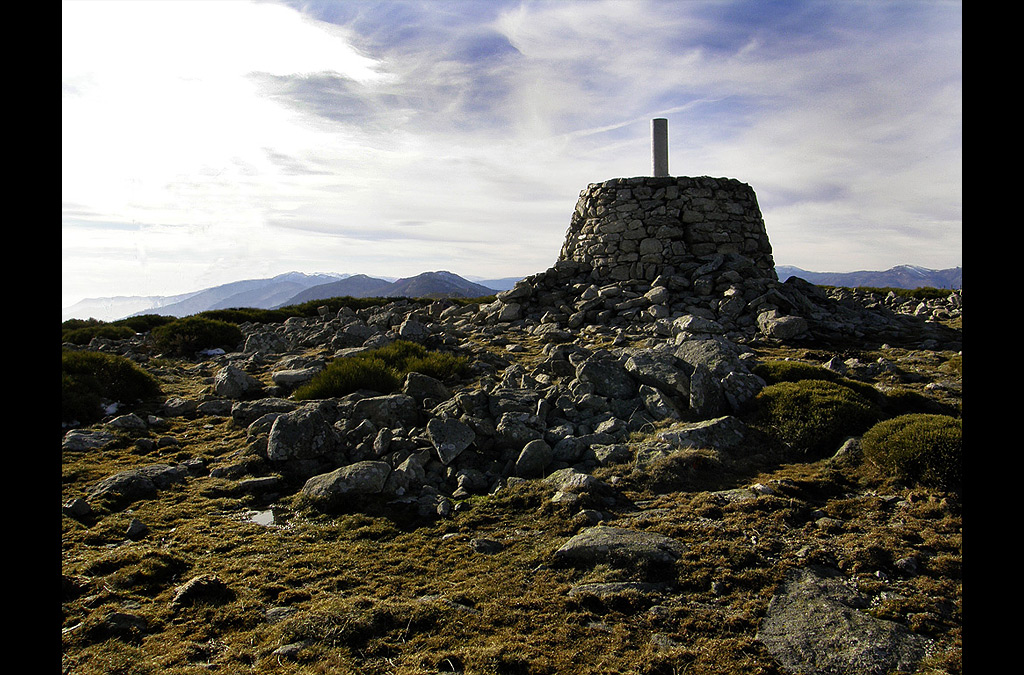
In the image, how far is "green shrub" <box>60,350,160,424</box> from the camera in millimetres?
10016

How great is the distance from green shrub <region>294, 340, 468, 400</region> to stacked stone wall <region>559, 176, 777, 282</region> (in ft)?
28.4

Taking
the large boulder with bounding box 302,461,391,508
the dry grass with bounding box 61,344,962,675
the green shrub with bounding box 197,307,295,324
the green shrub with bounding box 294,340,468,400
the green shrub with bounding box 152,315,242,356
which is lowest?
the dry grass with bounding box 61,344,962,675

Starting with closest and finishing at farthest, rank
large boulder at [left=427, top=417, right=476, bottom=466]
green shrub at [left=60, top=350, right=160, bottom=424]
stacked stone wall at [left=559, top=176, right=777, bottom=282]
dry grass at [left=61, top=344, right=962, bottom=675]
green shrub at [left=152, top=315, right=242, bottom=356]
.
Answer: dry grass at [left=61, top=344, right=962, bottom=675] < large boulder at [left=427, top=417, right=476, bottom=466] < green shrub at [left=60, top=350, right=160, bottom=424] < green shrub at [left=152, top=315, right=242, bottom=356] < stacked stone wall at [left=559, top=176, right=777, bottom=282]

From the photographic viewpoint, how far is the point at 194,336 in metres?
18.5

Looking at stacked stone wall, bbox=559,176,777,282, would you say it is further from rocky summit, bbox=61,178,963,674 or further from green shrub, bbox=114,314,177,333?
green shrub, bbox=114,314,177,333

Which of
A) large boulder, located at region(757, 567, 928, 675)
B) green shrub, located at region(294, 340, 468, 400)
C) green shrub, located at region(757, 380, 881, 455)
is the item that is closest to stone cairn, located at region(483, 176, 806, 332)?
green shrub, located at region(294, 340, 468, 400)

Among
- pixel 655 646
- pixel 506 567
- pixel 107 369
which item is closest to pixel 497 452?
pixel 506 567

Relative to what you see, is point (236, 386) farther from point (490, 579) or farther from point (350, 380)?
point (490, 579)

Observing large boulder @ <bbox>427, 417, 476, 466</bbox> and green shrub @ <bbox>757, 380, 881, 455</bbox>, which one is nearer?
large boulder @ <bbox>427, 417, 476, 466</bbox>

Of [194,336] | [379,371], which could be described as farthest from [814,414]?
[194,336]

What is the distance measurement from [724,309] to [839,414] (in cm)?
834
